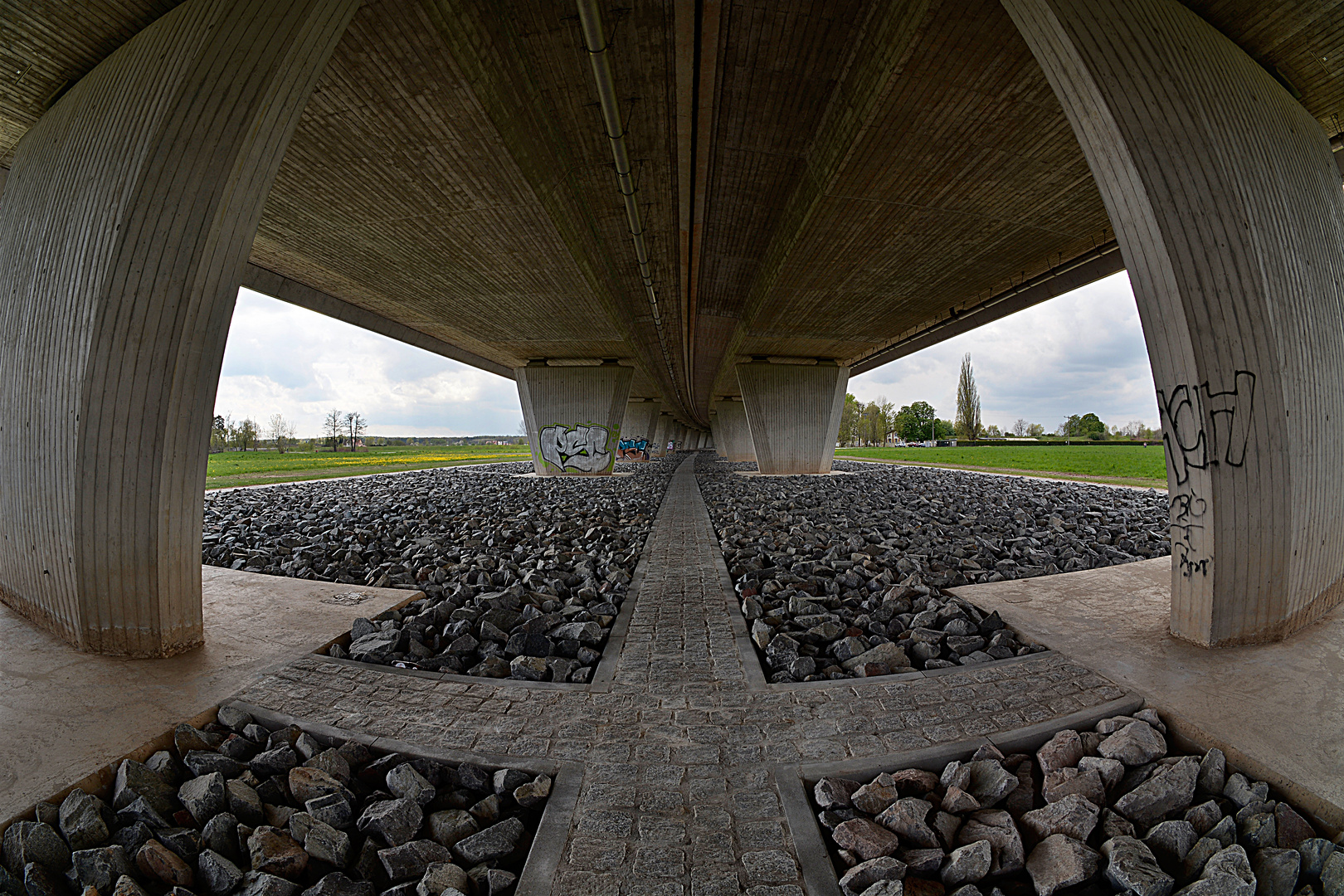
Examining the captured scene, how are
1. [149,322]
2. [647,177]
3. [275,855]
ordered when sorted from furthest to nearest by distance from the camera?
[647,177] → [149,322] → [275,855]

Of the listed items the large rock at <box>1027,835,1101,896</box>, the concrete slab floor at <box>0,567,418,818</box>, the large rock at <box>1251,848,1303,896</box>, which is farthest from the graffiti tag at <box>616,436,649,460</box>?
the large rock at <box>1251,848,1303,896</box>

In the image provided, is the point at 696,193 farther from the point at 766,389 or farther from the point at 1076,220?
the point at 766,389

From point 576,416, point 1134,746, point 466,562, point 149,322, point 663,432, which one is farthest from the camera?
point 663,432

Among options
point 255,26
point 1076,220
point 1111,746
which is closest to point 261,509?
point 255,26

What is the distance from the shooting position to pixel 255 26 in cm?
441

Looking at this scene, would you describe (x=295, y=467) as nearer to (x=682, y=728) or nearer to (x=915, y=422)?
(x=682, y=728)

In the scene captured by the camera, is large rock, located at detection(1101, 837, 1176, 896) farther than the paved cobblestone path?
No

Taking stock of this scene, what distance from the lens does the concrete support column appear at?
30.0 metres

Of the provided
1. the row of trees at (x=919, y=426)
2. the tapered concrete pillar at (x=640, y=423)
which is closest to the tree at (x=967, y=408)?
the row of trees at (x=919, y=426)

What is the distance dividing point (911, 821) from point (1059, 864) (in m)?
0.53

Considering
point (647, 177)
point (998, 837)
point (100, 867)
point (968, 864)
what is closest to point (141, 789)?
point (100, 867)

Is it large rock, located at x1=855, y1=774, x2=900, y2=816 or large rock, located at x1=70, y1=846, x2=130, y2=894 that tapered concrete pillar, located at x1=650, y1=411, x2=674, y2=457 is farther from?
large rock, located at x1=70, y1=846, x2=130, y2=894

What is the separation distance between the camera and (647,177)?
1124 centimetres

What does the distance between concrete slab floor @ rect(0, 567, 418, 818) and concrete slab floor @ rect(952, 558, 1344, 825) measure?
5848 millimetres
